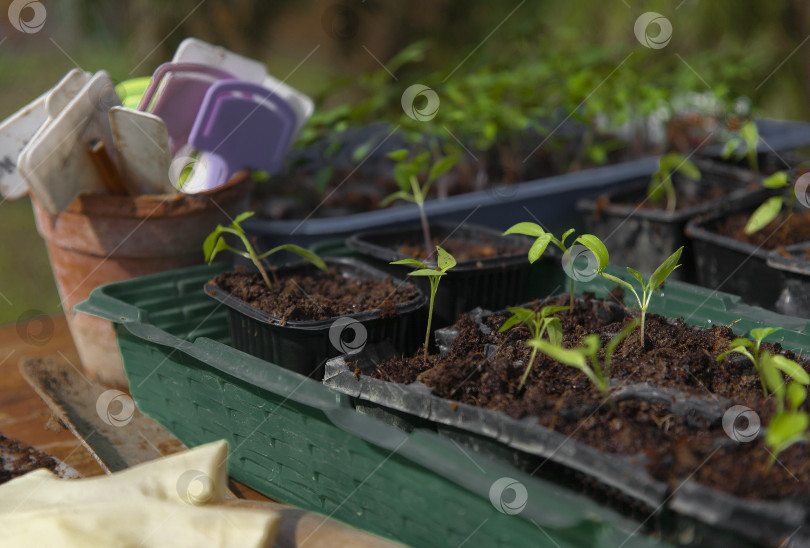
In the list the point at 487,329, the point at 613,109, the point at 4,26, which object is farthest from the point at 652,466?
the point at 4,26

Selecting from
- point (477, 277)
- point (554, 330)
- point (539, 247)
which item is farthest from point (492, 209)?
point (554, 330)

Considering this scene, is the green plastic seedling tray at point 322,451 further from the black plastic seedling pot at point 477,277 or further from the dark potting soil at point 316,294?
the black plastic seedling pot at point 477,277

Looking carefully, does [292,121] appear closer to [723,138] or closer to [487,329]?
[487,329]

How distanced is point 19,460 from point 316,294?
493 mm

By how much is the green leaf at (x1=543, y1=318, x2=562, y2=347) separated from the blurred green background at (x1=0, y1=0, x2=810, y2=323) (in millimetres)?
1153

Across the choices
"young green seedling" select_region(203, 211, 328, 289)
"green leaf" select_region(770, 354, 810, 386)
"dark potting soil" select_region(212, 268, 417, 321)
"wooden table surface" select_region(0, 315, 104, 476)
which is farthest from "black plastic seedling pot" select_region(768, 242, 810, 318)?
"wooden table surface" select_region(0, 315, 104, 476)

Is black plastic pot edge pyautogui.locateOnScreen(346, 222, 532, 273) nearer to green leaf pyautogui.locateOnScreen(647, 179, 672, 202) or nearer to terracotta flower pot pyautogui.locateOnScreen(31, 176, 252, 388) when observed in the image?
terracotta flower pot pyautogui.locateOnScreen(31, 176, 252, 388)

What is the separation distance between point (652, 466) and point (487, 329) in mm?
395

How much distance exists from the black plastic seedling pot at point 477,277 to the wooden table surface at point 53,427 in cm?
46

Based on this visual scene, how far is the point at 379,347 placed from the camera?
1.11 m

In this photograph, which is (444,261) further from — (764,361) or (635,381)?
(764,361)

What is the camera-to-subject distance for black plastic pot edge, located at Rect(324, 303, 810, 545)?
26.5 inches

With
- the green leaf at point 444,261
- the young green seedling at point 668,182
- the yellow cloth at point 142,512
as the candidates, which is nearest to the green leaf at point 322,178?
the young green seedling at point 668,182

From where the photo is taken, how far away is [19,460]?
41.4 inches
